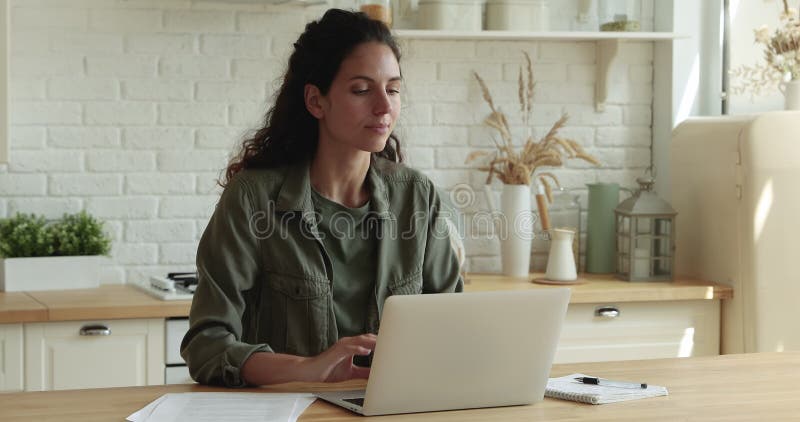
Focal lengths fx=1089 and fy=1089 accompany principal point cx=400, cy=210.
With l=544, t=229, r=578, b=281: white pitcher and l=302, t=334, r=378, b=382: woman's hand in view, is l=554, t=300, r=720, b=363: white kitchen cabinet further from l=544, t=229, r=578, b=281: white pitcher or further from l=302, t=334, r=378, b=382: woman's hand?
l=302, t=334, r=378, b=382: woman's hand

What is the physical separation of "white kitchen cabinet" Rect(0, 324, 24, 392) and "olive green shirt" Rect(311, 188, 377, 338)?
1.29 m

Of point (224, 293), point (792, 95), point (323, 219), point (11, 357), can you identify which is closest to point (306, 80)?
point (323, 219)

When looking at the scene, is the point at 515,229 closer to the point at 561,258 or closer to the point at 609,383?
the point at 561,258

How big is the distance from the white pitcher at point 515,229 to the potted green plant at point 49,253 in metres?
1.43

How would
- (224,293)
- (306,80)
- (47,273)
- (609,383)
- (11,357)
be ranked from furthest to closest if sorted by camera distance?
(47,273), (11,357), (306,80), (224,293), (609,383)

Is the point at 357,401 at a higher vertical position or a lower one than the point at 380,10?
lower

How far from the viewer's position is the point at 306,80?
249cm

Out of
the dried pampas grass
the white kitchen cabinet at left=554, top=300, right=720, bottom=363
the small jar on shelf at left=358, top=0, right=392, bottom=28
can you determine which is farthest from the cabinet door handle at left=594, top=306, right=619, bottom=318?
the small jar on shelf at left=358, top=0, right=392, bottom=28

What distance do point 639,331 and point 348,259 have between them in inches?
66.2

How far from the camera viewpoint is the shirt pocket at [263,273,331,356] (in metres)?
2.35

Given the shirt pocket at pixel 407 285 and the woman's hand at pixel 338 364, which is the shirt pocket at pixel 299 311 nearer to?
the shirt pocket at pixel 407 285

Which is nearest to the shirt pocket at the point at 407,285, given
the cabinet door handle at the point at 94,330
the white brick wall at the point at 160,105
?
the cabinet door handle at the point at 94,330

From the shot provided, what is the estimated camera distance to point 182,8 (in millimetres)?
3840

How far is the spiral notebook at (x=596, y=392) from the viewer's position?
1956 mm
